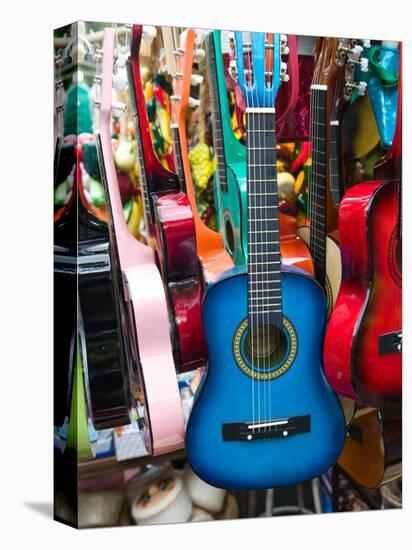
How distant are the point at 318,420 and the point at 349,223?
809mm

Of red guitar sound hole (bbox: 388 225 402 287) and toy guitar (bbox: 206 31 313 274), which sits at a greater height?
toy guitar (bbox: 206 31 313 274)

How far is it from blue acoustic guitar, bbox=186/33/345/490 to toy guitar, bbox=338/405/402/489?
0.23m

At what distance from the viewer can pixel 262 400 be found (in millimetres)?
4523

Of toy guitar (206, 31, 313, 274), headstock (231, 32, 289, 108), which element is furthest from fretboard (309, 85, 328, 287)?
toy guitar (206, 31, 313, 274)

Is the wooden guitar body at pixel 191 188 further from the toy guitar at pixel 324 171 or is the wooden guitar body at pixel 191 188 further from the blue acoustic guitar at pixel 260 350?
the toy guitar at pixel 324 171

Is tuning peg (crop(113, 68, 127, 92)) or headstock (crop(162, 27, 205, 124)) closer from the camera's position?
tuning peg (crop(113, 68, 127, 92))

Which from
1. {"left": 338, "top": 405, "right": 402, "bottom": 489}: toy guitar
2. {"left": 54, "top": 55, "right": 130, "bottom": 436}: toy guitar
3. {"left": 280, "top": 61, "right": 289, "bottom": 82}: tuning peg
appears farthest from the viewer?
{"left": 338, "top": 405, "right": 402, "bottom": 489}: toy guitar

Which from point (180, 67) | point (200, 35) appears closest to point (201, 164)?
point (180, 67)

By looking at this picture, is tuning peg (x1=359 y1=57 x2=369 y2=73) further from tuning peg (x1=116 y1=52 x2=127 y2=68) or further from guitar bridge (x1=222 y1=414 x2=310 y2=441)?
guitar bridge (x1=222 y1=414 x2=310 y2=441)

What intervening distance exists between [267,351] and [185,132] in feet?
3.03

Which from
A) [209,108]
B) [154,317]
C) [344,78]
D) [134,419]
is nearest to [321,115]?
[344,78]

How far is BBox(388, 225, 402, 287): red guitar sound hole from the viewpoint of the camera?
15.4 ft

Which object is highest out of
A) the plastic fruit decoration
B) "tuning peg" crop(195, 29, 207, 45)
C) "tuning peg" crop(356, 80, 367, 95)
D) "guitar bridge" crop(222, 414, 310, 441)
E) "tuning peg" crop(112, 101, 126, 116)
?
"tuning peg" crop(195, 29, 207, 45)

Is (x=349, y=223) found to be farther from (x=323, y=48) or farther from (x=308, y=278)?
(x=323, y=48)
